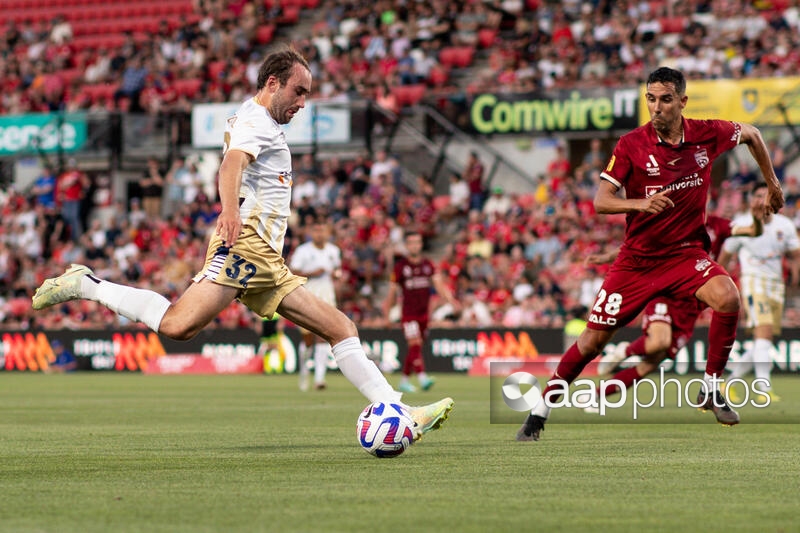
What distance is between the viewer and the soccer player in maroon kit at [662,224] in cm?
977

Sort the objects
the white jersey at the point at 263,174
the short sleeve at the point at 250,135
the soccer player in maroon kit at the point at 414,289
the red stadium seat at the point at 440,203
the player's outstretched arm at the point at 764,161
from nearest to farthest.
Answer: the short sleeve at the point at 250,135 < the white jersey at the point at 263,174 < the player's outstretched arm at the point at 764,161 < the soccer player in maroon kit at the point at 414,289 < the red stadium seat at the point at 440,203

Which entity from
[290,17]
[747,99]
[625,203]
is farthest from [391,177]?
[625,203]

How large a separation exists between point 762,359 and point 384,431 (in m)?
Result: 8.04

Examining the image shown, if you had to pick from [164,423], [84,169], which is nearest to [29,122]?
[84,169]

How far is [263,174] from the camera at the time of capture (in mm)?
8734

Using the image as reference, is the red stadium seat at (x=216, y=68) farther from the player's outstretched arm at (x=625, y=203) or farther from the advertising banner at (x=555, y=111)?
the player's outstretched arm at (x=625, y=203)

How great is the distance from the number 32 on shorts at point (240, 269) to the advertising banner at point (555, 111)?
19383 mm

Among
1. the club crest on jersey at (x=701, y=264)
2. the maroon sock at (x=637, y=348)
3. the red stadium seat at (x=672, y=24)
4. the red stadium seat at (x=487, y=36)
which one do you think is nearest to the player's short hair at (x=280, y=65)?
the club crest on jersey at (x=701, y=264)

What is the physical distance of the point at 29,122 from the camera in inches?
1362

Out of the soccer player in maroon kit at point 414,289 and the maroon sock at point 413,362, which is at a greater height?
the soccer player in maroon kit at point 414,289

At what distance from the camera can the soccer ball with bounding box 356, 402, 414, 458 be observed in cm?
853

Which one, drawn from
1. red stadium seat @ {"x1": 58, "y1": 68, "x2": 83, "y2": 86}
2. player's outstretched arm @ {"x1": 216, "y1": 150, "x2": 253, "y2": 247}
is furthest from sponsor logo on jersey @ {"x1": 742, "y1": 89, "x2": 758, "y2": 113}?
red stadium seat @ {"x1": 58, "y1": 68, "x2": 83, "y2": 86}

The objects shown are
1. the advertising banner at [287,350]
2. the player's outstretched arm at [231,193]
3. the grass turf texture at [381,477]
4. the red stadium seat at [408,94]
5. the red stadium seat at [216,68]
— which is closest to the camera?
the grass turf texture at [381,477]

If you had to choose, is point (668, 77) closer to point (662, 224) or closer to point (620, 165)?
point (620, 165)
